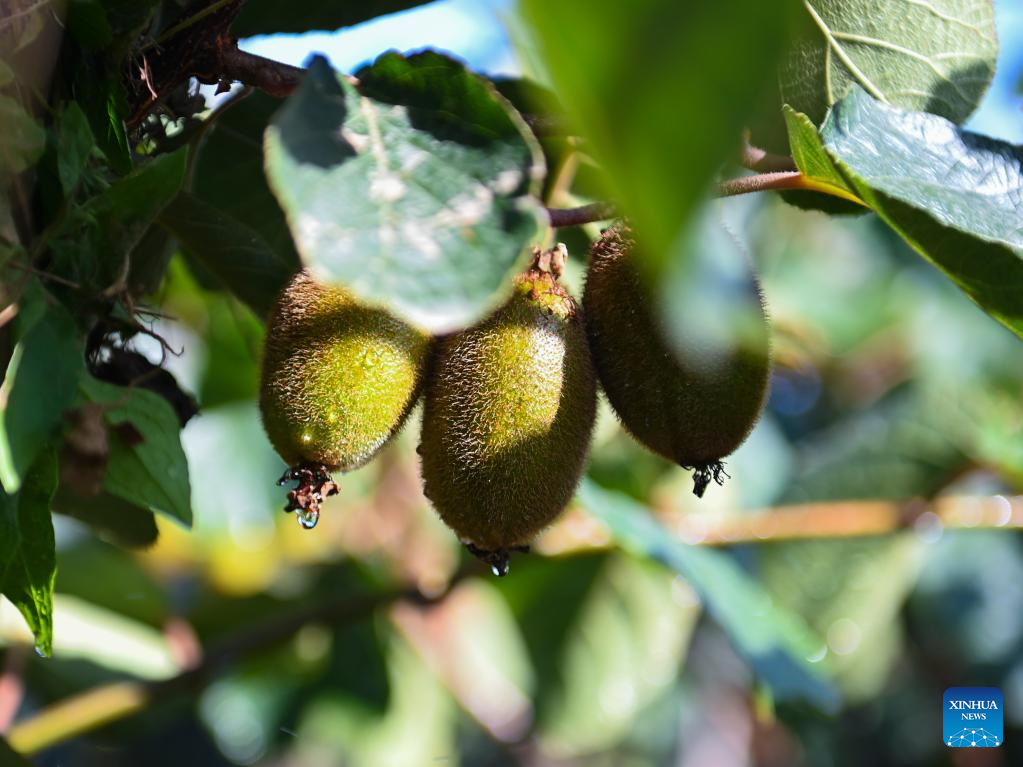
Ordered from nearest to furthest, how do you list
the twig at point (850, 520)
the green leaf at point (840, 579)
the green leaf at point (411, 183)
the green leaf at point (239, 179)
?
the green leaf at point (411, 183)
the green leaf at point (239, 179)
the twig at point (850, 520)
the green leaf at point (840, 579)

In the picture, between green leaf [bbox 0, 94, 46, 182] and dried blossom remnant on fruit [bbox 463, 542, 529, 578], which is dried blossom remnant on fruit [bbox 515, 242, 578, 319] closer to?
dried blossom remnant on fruit [bbox 463, 542, 529, 578]

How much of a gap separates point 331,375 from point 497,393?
0.14m

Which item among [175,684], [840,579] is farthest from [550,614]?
[175,684]

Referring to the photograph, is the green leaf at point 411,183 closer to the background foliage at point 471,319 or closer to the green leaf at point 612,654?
the background foliage at point 471,319

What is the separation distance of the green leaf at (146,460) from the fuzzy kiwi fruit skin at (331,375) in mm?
78

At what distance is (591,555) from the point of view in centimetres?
217

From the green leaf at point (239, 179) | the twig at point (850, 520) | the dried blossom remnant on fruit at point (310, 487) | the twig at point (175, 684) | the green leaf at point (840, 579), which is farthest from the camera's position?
the green leaf at point (840, 579)

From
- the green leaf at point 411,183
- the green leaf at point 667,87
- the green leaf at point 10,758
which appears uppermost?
the green leaf at point 667,87

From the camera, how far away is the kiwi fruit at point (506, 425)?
3.01 ft

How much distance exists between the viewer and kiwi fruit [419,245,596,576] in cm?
92

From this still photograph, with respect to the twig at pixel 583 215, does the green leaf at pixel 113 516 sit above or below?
below

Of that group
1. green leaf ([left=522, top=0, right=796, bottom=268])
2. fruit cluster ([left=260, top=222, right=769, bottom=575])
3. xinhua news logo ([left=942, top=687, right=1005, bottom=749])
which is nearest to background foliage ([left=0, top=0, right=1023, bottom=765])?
green leaf ([left=522, top=0, right=796, bottom=268])

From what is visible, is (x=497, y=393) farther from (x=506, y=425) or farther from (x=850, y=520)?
(x=850, y=520)

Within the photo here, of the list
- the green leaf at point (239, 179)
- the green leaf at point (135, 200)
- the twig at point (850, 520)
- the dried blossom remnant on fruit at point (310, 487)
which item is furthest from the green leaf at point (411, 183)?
the twig at point (850, 520)
